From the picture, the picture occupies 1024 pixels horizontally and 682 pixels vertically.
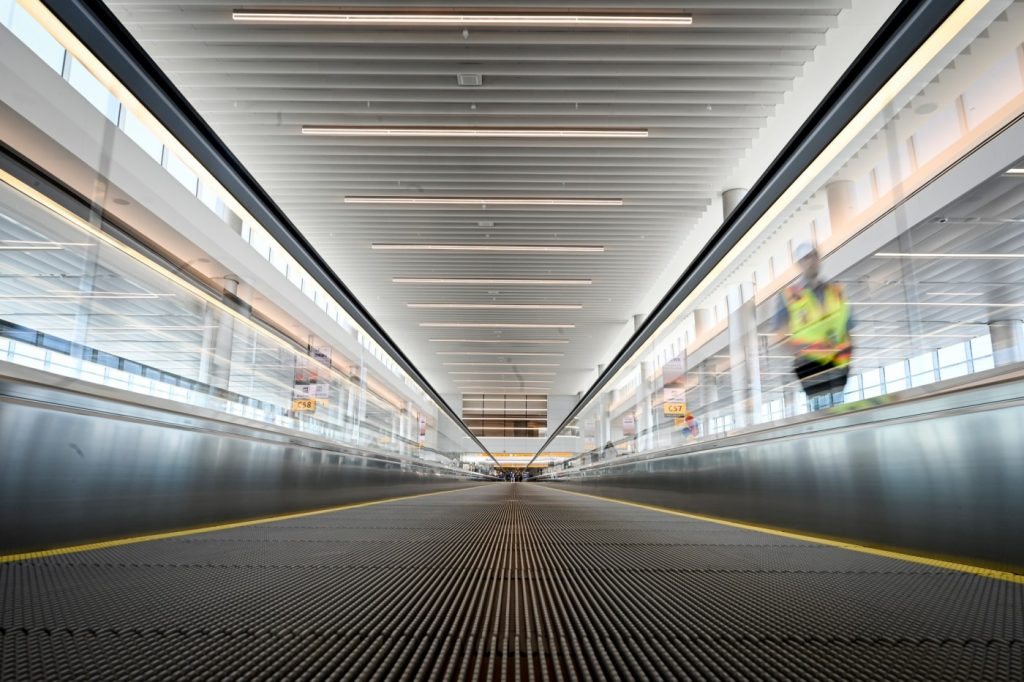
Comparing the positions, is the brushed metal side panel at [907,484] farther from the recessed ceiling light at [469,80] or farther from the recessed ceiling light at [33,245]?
the recessed ceiling light at [469,80]

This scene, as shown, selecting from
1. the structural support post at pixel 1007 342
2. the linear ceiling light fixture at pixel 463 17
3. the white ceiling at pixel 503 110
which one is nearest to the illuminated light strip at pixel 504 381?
the white ceiling at pixel 503 110

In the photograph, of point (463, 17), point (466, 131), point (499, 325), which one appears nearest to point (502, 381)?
point (499, 325)

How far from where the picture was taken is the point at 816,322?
4191mm

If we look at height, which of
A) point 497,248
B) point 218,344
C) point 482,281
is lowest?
point 218,344

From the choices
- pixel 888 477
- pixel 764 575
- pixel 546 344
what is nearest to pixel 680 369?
pixel 888 477

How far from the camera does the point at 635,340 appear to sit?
35.0 ft

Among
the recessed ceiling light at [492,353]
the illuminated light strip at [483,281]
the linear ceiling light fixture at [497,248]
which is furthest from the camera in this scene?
the recessed ceiling light at [492,353]

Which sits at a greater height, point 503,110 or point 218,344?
point 503,110

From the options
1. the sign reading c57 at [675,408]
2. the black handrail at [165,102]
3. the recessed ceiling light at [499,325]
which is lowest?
the sign reading c57 at [675,408]

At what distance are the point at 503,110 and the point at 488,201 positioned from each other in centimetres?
321

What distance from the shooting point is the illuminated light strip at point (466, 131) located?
976cm

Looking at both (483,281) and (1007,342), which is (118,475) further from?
(483,281)

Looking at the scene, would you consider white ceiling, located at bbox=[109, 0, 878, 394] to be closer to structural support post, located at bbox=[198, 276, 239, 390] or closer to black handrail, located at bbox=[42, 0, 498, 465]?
black handrail, located at bbox=[42, 0, 498, 465]

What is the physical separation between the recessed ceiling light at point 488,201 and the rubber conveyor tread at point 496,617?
1060 cm
